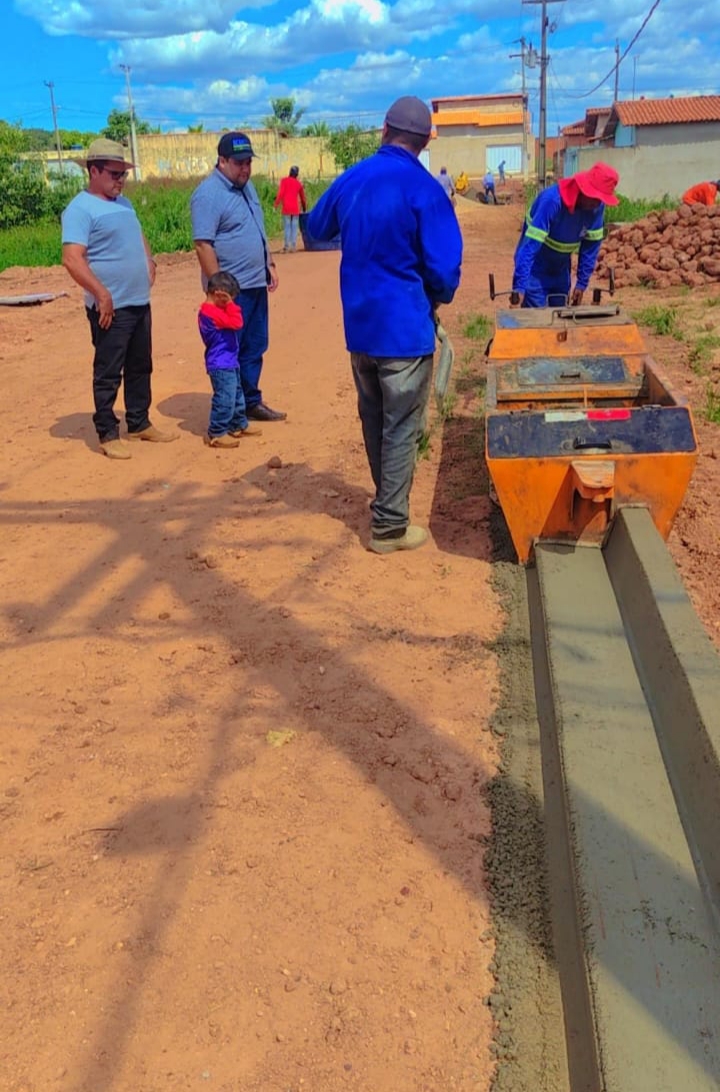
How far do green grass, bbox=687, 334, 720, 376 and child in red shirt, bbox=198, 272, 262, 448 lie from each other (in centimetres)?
462

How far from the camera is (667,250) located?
49.2 feet

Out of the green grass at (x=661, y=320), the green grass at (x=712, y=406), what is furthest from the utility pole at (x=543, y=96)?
the green grass at (x=712, y=406)

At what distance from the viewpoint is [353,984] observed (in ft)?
7.36

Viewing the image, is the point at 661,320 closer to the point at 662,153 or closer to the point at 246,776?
the point at 246,776

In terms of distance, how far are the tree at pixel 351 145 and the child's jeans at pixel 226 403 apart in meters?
37.6

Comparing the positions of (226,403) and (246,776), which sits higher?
(226,403)

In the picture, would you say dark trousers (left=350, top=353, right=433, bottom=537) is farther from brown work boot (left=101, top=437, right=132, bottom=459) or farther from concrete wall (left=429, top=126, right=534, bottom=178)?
concrete wall (left=429, top=126, right=534, bottom=178)

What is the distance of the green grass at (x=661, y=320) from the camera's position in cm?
1032

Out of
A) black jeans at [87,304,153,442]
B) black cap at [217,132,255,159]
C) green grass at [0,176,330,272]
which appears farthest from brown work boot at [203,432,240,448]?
green grass at [0,176,330,272]

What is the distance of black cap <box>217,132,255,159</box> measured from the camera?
18.9 feet

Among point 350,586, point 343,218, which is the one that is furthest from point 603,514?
point 343,218

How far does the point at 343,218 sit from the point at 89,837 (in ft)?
9.59

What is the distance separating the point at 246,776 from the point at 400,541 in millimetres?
1960

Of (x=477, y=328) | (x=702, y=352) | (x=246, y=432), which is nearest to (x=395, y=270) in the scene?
(x=246, y=432)
